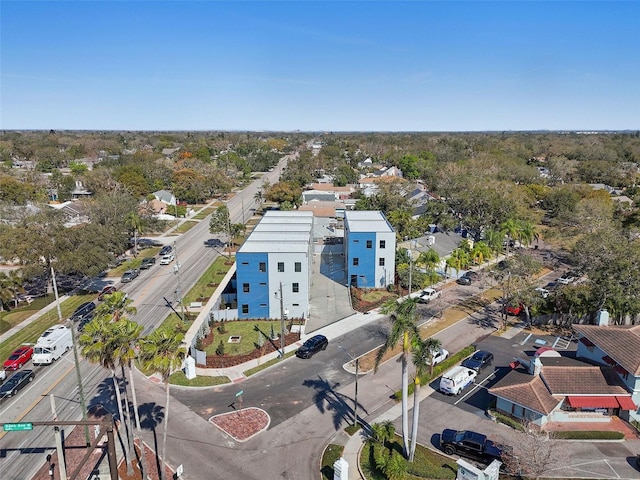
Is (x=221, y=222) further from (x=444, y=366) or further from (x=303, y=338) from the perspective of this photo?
(x=444, y=366)

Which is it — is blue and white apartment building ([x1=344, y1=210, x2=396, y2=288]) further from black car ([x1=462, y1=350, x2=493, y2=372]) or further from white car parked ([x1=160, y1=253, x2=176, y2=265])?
white car parked ([x1=160, y1=253, x2=176, y2=265])

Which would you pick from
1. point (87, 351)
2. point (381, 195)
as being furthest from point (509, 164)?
point (87, 351)

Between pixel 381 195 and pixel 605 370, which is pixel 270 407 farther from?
pixel 381 195

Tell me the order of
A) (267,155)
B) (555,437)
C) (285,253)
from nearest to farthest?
(555,437) → (285,253) → (267,155)

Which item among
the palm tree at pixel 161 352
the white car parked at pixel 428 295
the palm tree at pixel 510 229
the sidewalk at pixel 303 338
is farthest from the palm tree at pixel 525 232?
the palm tree at pixel 161 352

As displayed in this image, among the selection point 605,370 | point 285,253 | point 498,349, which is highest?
point 285,253

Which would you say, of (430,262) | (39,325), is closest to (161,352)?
(39,325)

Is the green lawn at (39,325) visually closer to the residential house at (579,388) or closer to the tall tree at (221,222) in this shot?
the tall tree at (221,222)

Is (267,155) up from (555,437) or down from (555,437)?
up
